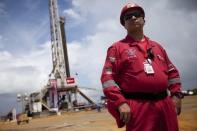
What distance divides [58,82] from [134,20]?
2025 inches

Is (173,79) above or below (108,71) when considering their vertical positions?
below

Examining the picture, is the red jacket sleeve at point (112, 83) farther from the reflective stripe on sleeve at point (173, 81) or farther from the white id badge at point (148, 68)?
the reflective stripe on sleeve at point (173, 81)

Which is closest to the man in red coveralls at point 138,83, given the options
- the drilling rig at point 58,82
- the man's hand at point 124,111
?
the man's hand at point 124,111

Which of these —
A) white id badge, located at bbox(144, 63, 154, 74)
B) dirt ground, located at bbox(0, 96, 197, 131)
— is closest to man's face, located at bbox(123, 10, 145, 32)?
white id badge, located at bbox(144, 63, 154, 74)

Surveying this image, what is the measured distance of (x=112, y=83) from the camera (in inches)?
135

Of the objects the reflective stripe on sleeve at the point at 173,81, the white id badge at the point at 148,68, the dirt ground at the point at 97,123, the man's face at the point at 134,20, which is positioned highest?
the man's face at the point at 134,20

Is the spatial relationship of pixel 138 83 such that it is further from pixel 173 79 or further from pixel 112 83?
pixel 173 79

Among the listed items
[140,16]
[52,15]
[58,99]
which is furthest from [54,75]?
[140,16]

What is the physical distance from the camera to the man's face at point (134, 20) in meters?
3.78

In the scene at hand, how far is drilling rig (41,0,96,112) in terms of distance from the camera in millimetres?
53594

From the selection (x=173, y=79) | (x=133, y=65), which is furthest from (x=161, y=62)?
(x=133, y=65)

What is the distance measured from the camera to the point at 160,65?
3.73m

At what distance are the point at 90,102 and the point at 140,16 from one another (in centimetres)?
5205

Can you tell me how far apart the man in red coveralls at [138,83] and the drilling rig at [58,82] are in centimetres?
4911
